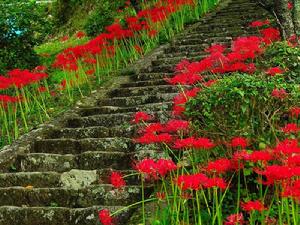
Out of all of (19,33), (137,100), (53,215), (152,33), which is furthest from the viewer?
(19,33)

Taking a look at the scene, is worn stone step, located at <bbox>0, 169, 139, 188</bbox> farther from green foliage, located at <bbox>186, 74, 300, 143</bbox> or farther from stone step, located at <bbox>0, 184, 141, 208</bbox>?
green foliage, located at <bbox>186, 74, 300, 143</bbox>

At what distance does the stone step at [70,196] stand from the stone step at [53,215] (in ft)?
1.04

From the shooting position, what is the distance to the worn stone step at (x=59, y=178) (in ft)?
18.4

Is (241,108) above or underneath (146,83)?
above

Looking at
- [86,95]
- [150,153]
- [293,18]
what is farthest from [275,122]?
[86,95]

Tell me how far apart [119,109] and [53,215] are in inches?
118

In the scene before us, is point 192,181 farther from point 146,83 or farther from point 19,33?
point 19,33

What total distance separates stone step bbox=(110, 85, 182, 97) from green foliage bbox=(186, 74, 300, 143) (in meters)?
3.01

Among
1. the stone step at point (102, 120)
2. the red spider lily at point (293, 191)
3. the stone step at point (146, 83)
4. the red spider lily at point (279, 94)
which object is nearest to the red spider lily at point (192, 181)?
the red spider lily at point (293, 191)

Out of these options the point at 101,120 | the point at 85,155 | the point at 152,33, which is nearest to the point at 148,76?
the point at 101,120

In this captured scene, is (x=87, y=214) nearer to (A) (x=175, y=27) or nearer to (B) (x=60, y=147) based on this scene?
(B) (x=60, y=147)

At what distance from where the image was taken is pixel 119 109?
773 centimetres

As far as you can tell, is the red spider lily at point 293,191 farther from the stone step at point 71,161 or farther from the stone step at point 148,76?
the stone step at point 148,76

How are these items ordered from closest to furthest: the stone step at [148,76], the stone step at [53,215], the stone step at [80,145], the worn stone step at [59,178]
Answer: the stone step at [53,215] < the worn stone step at [59,178] < the stone step at [80,145] < the stone step at [148,76]
